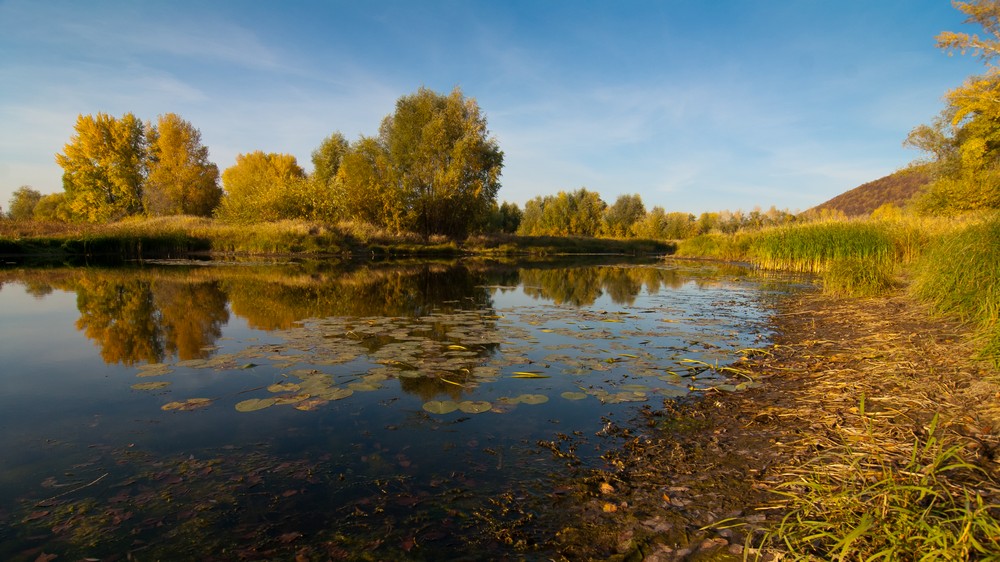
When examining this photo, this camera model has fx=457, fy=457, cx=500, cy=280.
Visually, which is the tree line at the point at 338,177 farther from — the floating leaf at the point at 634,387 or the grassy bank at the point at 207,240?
the floating leaf at the point at 634,387

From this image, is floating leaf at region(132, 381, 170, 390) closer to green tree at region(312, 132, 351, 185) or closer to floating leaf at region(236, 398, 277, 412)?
floating leaf at region(236, 398, 277, 412)

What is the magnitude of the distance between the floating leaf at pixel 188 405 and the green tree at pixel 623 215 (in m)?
61.1

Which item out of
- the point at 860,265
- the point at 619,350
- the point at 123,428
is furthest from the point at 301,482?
the point at 860,265

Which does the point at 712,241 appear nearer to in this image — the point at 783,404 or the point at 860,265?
the point at 860,265

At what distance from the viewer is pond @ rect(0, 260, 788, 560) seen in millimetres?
2332

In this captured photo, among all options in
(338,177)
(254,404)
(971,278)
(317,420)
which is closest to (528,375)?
(317,420)

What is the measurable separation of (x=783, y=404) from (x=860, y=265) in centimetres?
836

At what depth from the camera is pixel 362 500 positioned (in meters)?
2.58

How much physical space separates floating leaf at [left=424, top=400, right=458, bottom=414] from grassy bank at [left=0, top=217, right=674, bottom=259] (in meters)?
25.8

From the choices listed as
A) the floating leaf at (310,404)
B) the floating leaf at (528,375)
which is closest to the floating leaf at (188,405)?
the floating leaf at (310,404)

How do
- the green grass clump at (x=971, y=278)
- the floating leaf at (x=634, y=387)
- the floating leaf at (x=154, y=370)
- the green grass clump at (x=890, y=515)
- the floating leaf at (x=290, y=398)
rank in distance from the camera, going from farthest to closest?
the floating leaf at (x=154, y=370) < the green grass clump at (x=971, y=278) < the floating leaf at (x=634, y=387) < the floating leaf at (x=290, y=398) < the green grass clump at (x=890, y=515)

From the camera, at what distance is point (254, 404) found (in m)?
3.98

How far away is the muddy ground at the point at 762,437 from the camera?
2273 millimetres

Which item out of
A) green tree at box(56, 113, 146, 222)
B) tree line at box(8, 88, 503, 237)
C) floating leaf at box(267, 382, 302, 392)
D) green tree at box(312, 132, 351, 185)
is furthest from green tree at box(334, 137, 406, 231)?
floating leaf at box(267, 382, 302, 392)
